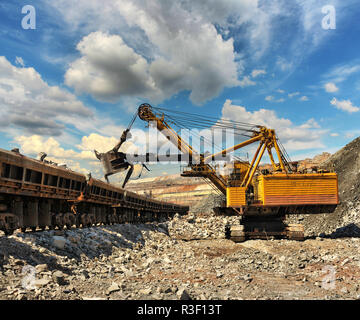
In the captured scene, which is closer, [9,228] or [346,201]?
[9,228]

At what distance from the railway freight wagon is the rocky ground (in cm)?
106

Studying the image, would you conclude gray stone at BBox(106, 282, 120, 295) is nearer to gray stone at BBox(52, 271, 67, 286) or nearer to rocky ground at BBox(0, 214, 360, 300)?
rocky ground at BBox(0, 214, 360, 300)

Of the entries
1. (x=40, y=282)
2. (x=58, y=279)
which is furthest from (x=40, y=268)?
(x=40, y=282)

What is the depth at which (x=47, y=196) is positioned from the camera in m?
11.9

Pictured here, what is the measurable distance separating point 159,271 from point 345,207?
1900 centimetres

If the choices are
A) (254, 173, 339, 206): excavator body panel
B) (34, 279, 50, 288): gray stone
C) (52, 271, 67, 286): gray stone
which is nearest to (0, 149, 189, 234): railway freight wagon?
(52, 271, 67, 286): gray stone

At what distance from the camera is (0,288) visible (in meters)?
5.82

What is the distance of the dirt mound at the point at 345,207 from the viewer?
20203 mm

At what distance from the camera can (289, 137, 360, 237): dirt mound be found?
2020cm

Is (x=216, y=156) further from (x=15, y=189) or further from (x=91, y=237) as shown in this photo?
(x=15, y=189)

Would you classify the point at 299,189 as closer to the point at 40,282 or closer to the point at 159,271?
the point at 159,271

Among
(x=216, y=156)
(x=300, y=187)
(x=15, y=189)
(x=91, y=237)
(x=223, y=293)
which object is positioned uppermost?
(x=216, y=156)
